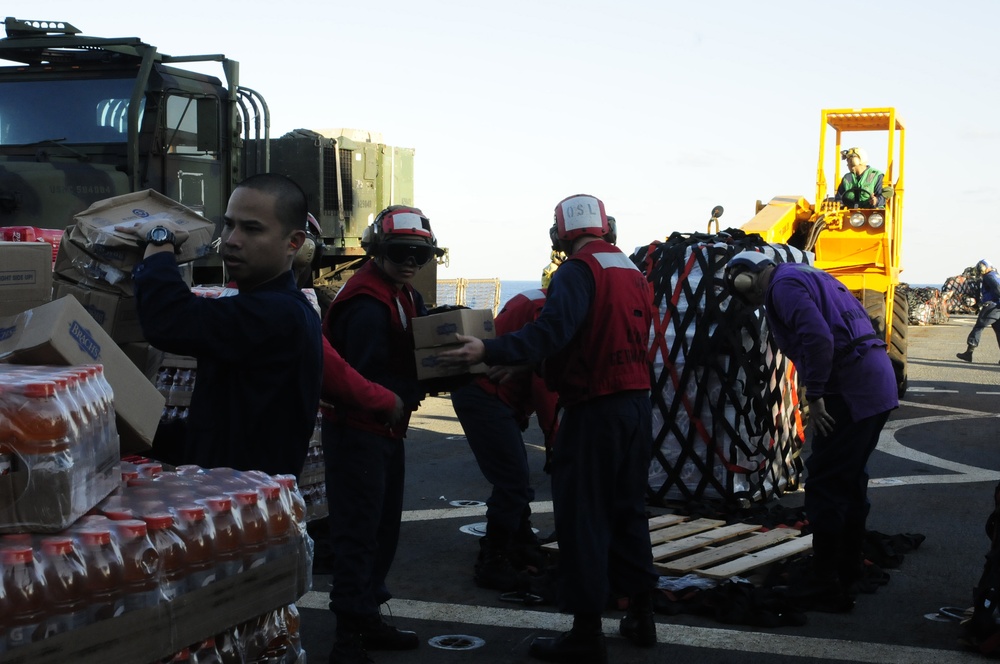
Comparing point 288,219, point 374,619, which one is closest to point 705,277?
point 374,619

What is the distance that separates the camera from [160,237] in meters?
3.44

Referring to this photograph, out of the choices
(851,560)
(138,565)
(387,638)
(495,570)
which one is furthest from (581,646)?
(138,565)

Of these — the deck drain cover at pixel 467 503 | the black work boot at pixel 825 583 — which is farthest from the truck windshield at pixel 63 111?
the black work boot at pixel 825 583

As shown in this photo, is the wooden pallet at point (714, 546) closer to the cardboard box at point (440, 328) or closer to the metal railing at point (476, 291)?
the cardboard box at point (440, 328)

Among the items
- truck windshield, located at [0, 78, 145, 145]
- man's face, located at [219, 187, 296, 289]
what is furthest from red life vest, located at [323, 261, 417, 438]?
truck windshield, located at [0, 78, 145, 145]

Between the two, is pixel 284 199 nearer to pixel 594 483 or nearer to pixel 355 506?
pixel 355 506

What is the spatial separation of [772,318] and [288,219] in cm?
339

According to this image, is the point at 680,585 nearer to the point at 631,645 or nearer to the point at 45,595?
the point at 631,645

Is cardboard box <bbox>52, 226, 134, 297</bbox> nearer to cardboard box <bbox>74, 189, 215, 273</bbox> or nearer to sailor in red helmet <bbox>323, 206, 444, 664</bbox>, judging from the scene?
cardboard box <bbox>74, 189, 215, 273</bbox>

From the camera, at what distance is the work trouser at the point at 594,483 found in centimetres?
497

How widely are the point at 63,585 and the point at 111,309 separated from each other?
194 centimetres

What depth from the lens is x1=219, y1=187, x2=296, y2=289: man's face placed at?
143 inches

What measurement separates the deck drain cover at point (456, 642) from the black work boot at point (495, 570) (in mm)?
782

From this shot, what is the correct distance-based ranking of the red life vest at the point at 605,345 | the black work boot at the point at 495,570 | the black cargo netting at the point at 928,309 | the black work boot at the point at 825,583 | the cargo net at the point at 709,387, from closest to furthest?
the red life vest at the point at 605,345, the black work boot at the point at 825,583, the black work boot at the point at 495,570, the cargo net at the point at 709,387, the black cargo netting at the point at 928,309
